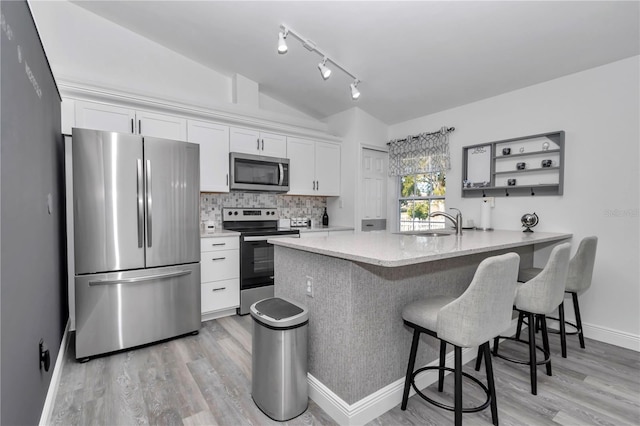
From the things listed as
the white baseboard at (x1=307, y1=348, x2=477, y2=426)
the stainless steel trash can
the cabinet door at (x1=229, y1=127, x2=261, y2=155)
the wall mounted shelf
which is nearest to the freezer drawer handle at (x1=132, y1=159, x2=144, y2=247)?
the cabinet door at (x1=229, y1=127, x2=261, y2=155)

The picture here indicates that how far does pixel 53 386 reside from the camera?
1.88 m

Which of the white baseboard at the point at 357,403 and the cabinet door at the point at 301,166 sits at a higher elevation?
the cabinet door at the point at 301,166

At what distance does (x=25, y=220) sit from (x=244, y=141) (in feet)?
8.32

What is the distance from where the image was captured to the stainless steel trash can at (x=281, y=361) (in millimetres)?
1688

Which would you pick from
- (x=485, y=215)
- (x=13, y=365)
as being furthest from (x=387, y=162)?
(x=13, y=365)

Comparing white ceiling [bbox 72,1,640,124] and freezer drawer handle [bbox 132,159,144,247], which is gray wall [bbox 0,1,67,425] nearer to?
freezer drawer handle [bbox 132,159,144,247]

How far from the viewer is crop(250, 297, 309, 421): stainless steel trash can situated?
169 cm

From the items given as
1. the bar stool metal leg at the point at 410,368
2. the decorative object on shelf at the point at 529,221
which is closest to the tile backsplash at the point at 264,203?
the decorative object on shelf at the point at 529,221

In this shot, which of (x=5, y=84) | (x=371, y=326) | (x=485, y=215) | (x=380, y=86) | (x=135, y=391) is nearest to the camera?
(x=5, y=84)

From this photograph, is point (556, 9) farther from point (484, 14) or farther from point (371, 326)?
point (371, 326)

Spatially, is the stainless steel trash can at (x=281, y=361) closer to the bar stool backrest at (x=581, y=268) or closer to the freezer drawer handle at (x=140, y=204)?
the freezer drawer handle at (x=140, y=204)

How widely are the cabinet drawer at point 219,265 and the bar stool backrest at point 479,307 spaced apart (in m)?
2.42

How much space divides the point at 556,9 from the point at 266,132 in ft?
9.82

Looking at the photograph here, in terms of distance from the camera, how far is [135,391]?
78.0 inches
